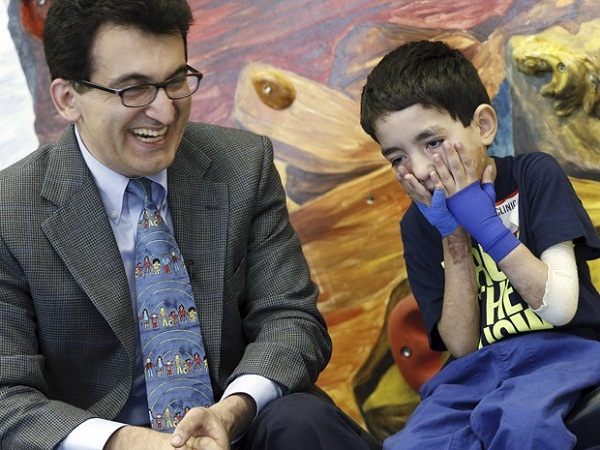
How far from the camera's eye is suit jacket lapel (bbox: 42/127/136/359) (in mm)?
1943

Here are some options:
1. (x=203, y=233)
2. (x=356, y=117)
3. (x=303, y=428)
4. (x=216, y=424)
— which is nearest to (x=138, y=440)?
(x=216, y=424)

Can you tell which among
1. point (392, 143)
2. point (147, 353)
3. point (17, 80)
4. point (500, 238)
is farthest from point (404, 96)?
point (17, 80)

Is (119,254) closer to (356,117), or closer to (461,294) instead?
(461,294)

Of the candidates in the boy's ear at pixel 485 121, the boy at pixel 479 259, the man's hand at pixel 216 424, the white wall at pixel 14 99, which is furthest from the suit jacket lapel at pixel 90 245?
the white wall at pixel 14 99

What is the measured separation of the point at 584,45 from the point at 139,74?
0.89 meters

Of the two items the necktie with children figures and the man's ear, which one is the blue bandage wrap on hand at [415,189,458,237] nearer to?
the necktie with children figures

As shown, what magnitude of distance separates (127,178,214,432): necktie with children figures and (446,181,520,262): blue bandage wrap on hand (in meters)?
0.50

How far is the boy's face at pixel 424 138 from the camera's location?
6.25 feet

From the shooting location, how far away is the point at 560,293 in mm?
1793

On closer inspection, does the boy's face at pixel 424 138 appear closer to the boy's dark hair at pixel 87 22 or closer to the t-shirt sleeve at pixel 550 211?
the t-shirt sleeve at pixel 550 211

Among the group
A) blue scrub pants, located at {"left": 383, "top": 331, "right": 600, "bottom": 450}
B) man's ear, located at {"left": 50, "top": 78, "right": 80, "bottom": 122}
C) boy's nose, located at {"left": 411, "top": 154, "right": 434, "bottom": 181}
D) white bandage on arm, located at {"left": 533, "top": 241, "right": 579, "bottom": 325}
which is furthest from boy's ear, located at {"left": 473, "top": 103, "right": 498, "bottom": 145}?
man's ear, located at {"left": 50, "top": 78, "right": 80, "bottom": 122}

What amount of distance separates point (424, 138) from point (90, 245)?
0.61 metres

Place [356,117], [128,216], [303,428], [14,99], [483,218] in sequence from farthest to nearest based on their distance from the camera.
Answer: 1. [14,99]
2. [356,117]
3. [128,216]
4. [483,218]
5. [303,428]

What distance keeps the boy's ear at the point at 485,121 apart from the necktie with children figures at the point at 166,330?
0.58 meters
